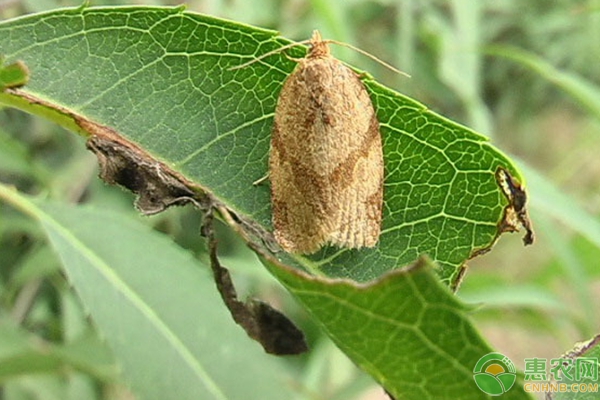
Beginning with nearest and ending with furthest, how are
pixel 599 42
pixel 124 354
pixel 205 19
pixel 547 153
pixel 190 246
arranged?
pixel 205 19, pixel 124 354, pixel 190 246, pixel 599 42, pixel 547 153

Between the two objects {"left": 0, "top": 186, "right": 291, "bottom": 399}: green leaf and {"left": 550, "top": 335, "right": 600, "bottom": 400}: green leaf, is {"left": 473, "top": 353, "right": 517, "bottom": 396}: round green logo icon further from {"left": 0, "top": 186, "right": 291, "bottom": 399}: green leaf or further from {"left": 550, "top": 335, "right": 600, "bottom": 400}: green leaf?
{"left": 0, "top": 186, "right": 291, "bottom": 399}: green leaf

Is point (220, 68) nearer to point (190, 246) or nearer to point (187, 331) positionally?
point (187, 331)

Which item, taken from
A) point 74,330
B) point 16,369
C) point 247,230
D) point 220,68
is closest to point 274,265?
point 247,230

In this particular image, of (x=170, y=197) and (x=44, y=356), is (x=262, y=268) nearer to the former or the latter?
(x=44, y=356)

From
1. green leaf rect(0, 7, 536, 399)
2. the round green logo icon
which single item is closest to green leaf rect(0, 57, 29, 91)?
green leaf rect(0, 7, 536, 399)

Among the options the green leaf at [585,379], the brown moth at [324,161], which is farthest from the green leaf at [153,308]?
the green leaf at [585,379]
